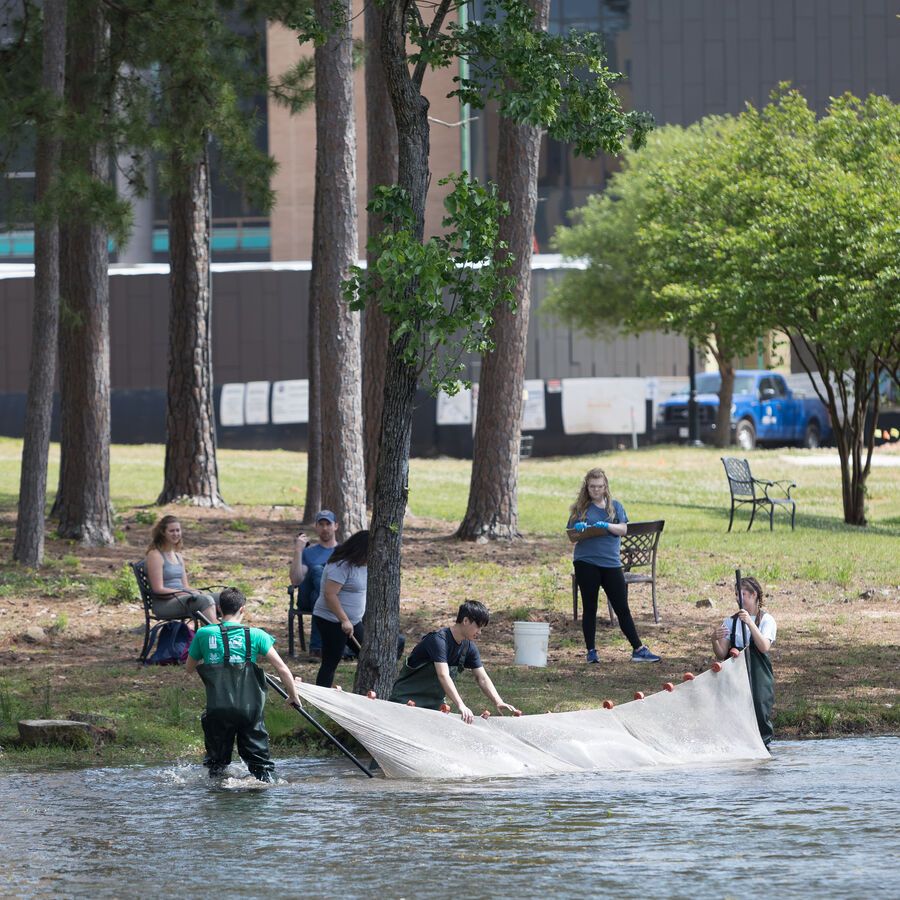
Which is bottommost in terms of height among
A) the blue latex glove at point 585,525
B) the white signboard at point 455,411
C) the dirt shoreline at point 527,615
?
the dirt shoreline at point 527,615

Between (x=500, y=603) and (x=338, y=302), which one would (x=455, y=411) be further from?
(x=500, y=603)

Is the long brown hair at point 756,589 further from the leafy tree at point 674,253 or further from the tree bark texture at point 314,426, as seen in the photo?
the leafy tree at point 674,253

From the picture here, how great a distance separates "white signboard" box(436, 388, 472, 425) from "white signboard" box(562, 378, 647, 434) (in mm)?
2635

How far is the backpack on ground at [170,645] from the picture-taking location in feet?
36.7

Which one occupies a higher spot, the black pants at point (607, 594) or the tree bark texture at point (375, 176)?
the tree bark texture at point (375, 176)

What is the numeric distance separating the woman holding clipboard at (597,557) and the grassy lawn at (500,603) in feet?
0.91

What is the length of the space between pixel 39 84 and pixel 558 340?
81.0ft

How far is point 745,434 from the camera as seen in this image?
36906 millimetres

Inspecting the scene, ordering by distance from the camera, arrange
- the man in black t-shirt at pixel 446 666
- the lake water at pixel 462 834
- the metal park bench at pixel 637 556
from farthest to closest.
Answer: the metal park bench at pixel 637 556, the man in black t-shirt at pixel 446 666, the lake water at pixel 462 834

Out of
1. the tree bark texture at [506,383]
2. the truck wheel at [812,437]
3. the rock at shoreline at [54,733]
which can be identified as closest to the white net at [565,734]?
the rock at shoreline at [54,733]

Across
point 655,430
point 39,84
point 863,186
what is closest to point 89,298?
point 39,84

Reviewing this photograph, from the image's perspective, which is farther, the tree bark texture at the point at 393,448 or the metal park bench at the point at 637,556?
the metal park bench at the point at 637,556

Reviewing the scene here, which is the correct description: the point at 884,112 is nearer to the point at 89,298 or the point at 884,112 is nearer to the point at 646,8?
the point at 89,298

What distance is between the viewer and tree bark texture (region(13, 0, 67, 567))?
575 inches
